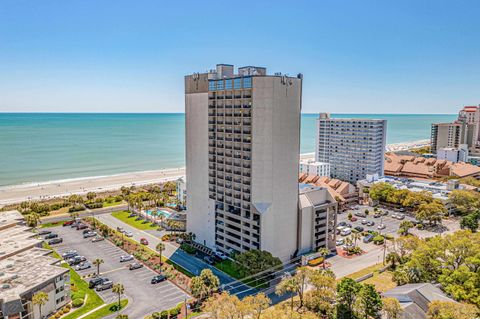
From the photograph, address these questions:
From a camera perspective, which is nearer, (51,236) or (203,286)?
(203,286)

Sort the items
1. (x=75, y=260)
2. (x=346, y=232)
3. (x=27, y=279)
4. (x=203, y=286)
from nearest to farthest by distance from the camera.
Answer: (x=27, y=279) < (x=203, y=286) < (x=75, y=260) < (x=346, y=232)

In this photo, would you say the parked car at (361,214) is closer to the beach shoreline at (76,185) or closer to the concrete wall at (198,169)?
the concrete wall at (198,169)

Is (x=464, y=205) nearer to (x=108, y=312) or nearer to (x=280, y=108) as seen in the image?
(x=280, y=108)

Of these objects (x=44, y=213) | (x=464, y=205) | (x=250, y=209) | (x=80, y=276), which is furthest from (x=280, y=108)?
(x=44, y=213)

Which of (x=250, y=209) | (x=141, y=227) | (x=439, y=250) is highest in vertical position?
(x=250, y=209)

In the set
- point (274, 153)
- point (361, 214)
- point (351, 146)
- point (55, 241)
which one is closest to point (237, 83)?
point (274, 153)

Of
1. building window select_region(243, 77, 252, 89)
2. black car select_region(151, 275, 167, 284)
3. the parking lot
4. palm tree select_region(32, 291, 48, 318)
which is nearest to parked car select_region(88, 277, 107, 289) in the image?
the parking lot

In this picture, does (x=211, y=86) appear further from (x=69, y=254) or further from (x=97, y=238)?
(x=69, y=254)
